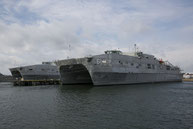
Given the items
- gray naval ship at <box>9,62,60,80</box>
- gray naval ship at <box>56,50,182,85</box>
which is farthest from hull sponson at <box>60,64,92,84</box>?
gray naval ship at <box>9,62,60,80</box>

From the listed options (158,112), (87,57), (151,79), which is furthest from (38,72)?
(158,112)

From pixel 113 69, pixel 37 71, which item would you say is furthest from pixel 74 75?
pixel 37 71

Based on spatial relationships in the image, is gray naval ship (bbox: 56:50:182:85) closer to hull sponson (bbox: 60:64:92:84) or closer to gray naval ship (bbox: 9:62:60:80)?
hull sponson (bbox: 60:64:92:84)

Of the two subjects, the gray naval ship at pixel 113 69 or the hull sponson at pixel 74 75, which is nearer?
the gray naval ship at pixel 113 69

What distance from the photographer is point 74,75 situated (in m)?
51.8

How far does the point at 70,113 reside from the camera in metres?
16.9

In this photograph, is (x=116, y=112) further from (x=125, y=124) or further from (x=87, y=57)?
(x=87, y=57)

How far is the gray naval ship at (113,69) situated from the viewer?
4069 centimetres

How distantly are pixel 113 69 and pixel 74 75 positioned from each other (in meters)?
14.0

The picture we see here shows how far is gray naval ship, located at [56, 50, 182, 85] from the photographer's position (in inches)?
1602

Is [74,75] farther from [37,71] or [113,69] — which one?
[37,71]

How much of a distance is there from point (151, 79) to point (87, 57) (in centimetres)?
2779

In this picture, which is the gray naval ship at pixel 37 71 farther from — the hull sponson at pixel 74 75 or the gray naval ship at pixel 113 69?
the gray naval ship at pixel 113 69

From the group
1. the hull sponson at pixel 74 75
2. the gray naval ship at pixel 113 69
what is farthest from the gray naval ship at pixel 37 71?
the gray naval ship at pixel 113 69
